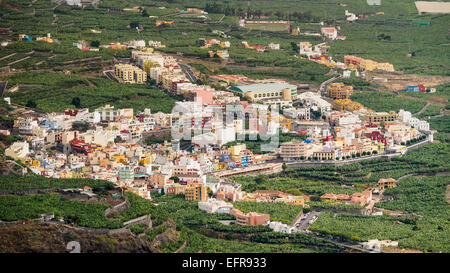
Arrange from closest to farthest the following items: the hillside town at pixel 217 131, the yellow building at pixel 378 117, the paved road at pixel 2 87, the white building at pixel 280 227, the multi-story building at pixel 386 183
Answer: the hillside town at pixel 217 131 < the white building at pixel 280 227 < the multi-story building at pixel 386 183 < the paved road at pixel 2 87 < the yellow building at pixel 378 117

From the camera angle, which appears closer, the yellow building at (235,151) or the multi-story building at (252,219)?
the multi-story building at (252,219)

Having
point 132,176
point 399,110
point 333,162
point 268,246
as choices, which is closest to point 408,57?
point 399,110

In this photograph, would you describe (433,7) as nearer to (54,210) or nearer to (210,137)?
(210,137)

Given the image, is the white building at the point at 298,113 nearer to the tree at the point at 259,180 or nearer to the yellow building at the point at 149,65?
the yellow building at the point at 149,65

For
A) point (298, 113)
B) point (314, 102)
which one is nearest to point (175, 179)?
point (298, 113)

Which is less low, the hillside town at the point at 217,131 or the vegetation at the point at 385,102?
the hillside town at the point at 217,131

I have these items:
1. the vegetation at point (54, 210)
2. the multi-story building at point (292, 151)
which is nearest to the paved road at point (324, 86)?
the multi-story building at point (292, 151)

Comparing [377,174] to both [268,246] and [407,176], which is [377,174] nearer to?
[407,176]

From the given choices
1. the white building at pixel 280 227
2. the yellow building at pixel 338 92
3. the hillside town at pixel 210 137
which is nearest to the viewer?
the white building at pixel 280 227

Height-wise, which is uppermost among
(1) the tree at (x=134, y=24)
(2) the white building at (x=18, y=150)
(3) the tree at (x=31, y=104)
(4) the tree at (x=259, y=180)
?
(1) the tree at (x=134, y=24)
